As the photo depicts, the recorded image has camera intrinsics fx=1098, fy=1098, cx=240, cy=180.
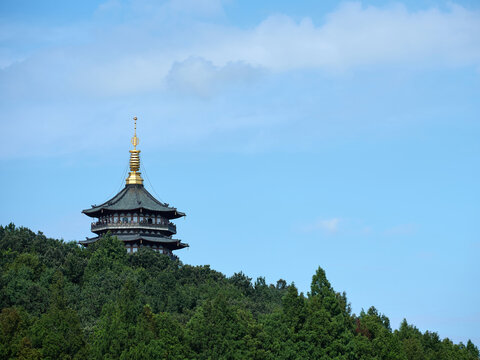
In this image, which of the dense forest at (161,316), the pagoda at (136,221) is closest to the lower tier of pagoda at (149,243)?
the pagoda at (136,221)

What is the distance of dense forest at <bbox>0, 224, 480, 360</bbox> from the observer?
179 feet

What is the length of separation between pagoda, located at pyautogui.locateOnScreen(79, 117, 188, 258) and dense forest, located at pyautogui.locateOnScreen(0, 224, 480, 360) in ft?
16.2

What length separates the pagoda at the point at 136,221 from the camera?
9038 cm

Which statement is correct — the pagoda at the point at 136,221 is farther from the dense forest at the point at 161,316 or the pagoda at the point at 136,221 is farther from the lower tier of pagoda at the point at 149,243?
the dense forest at the point at 161,316

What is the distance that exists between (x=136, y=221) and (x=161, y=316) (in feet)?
109

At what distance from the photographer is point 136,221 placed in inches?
3583

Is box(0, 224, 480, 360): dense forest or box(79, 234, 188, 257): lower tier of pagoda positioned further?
box(79, 234, 188, 257): lower tier of pagoda

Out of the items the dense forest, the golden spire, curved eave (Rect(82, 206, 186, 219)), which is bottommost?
the dense forest

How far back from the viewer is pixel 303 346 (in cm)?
5875

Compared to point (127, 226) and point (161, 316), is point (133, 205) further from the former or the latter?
point (161, 316)

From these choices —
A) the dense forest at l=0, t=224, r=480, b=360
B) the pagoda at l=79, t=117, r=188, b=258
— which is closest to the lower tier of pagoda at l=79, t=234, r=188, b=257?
the pagoda at l=79, t=117, r=188, b=258

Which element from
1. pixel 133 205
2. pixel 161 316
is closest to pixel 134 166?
pixel 133 205

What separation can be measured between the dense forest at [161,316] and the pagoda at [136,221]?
494 cm

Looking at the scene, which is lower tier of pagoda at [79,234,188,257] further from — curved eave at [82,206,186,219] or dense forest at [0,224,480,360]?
dense forest at [0,224,480,360]
